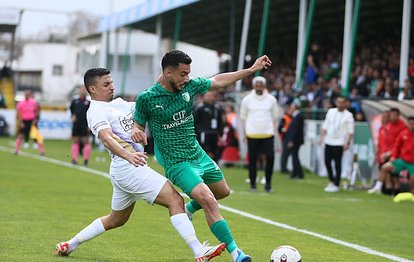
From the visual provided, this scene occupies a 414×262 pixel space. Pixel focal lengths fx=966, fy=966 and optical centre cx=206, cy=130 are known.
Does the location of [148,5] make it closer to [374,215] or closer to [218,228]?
[374,215]

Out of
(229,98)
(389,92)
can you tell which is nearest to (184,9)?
(229,98)

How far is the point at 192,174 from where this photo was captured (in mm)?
8289

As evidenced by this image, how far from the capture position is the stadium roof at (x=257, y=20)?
119ft

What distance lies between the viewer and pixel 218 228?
8117mm

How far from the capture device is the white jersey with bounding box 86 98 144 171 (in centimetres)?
820

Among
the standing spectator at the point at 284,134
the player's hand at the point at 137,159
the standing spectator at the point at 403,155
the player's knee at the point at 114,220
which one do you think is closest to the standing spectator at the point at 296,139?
the standing spectator at the point at 284,134

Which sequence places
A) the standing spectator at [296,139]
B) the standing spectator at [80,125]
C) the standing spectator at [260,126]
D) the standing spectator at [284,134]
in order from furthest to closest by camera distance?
the standing spectator at [284,134], the standing spectator at [80,125], the standing spectator at [296,139], the standing spectator at [260,126]

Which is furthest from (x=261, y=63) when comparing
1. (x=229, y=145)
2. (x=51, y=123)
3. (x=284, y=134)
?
(x=51, y=123)

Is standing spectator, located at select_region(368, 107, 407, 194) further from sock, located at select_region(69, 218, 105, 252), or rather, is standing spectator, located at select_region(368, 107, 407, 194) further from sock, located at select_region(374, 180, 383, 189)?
sock, located at select_region(69, 218, 105, 252)

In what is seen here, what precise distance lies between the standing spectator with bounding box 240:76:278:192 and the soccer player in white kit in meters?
9.11

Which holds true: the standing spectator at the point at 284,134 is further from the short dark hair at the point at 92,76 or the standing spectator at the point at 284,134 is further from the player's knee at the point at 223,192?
the short dark hair at the point at 92,76

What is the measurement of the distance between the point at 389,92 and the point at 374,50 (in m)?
9.15

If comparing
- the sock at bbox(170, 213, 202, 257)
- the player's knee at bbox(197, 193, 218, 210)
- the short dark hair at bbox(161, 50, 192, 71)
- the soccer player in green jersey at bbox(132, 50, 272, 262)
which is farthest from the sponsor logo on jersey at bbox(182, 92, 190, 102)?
the sock at bbox(170, 213, 202, 257)

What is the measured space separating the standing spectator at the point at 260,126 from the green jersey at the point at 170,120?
9192mm
